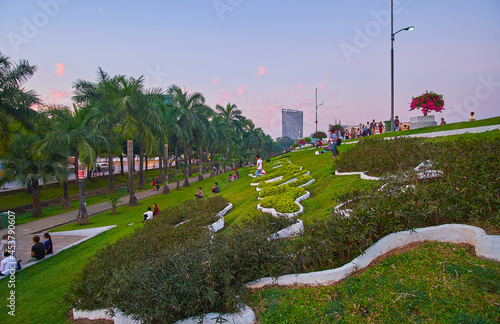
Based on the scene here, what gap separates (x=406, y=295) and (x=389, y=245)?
51.9 inches

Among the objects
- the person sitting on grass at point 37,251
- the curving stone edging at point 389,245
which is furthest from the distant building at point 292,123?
the curving stone edging at point 389,245

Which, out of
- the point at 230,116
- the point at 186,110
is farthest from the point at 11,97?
the point at 230,116

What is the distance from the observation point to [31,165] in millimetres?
20000

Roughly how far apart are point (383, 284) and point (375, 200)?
187 cm

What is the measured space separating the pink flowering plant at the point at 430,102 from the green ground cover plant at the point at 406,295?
55.4 ft

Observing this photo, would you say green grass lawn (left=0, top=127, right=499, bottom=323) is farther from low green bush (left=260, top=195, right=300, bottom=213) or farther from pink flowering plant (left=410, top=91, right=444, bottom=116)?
pink flowering plant (left=410, top=91, right=444, bottom=116)

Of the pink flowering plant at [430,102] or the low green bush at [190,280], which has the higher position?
the pink flowering plant at [430,102]

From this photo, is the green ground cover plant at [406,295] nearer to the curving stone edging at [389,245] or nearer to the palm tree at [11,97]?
the curving stone edging at [389,245]

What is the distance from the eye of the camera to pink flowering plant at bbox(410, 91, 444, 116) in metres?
18.0

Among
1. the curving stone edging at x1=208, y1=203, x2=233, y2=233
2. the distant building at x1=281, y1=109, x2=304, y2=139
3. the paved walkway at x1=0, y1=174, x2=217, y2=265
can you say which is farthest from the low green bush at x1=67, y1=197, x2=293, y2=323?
the distant building at x1=281, y1=109, x2=304, y2=139

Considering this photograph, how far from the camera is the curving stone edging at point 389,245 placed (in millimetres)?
4391

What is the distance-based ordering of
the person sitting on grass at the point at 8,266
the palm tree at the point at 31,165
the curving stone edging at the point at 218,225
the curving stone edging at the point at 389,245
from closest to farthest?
the curving stone edging at the point at 389,245 → the curving stone edging at the point at 218,225 → the person sitting on grass at the point at 8,266 → the palm tree at the point at 31,165

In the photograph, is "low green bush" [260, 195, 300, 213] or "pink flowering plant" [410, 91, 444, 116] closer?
"low green bush" [260, 195, 300, 213]

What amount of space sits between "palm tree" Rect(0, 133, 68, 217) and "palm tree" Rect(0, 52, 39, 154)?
2.18m
